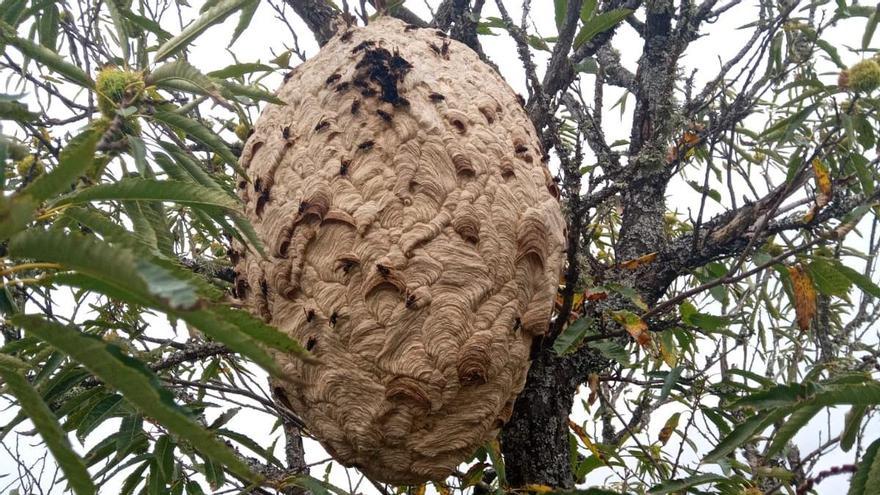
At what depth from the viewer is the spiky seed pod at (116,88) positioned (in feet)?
4.69

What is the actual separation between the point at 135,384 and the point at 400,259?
735mm

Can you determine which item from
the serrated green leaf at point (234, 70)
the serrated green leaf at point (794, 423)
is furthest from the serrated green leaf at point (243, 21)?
the serrated green leaf at point (794, 423)

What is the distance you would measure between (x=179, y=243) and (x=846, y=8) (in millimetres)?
2467

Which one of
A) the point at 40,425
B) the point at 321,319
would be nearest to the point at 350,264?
the point at 321,319

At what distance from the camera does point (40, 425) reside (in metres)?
0.82

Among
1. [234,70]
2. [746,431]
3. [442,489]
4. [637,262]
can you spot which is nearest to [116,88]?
[234,70]

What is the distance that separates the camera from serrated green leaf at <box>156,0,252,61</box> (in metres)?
1.48

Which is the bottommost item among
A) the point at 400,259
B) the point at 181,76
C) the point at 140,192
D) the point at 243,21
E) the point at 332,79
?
the point at 140,192

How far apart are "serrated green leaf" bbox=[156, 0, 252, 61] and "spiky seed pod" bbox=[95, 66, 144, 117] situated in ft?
0.26

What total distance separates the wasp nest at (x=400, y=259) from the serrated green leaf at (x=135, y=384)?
1.93 feet

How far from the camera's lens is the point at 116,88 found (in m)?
1.43

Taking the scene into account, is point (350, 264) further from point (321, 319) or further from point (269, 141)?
point (269, 141)

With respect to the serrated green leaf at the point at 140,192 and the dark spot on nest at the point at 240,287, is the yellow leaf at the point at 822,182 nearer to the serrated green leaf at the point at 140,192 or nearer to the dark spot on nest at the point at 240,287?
the dark spot on nest at the point at 240,287

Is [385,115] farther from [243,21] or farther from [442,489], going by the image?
[442,489]
